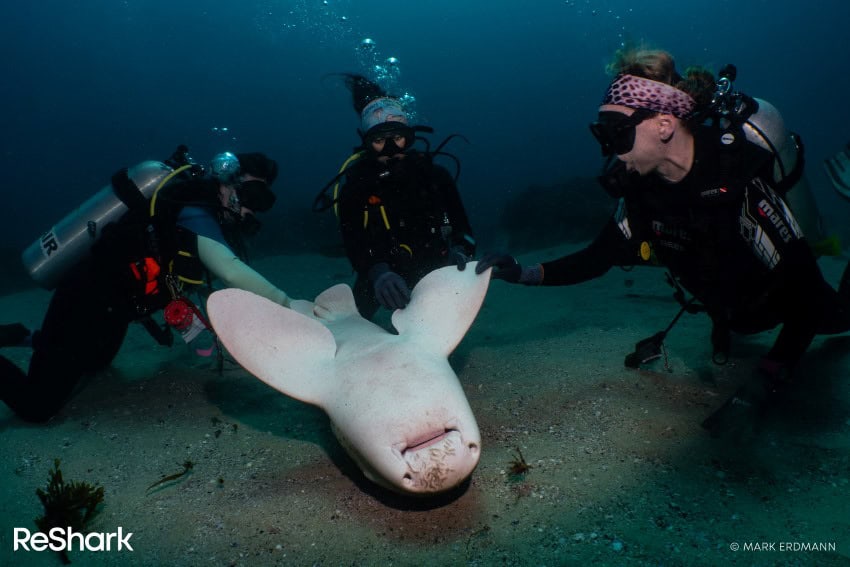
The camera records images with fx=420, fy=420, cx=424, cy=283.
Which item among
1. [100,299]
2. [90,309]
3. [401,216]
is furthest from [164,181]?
[401,216]

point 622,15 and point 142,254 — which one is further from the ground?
point 622,15

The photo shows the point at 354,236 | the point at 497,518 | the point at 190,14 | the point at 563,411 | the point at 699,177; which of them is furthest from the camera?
the point at 190,14

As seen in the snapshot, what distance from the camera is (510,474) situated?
296cm

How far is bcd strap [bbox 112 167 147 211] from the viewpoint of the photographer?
194 inches

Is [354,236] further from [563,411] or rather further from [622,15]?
[622,15]

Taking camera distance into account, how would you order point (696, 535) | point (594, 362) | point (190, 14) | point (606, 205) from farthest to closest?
point (190, 14)
point (606, 205)
point (594, 362)
point (696, 535)

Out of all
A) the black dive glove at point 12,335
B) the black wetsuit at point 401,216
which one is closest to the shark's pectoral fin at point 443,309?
the black wetsuit at point 401,216

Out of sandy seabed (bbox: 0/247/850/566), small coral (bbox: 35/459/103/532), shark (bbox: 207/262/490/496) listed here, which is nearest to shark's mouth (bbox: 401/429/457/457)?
shark (bbox: 207/262/490/496)

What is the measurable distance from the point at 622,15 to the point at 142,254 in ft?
399

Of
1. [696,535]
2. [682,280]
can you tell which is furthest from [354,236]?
[696,535]

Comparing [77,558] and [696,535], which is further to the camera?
[77,558]

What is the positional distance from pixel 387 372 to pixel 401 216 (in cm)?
317

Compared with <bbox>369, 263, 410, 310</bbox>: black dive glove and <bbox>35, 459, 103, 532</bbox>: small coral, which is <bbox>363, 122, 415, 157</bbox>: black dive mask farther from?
<bbox>35, 459, 103, 532</bbox>: small coral

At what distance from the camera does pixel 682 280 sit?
4.00 meters
